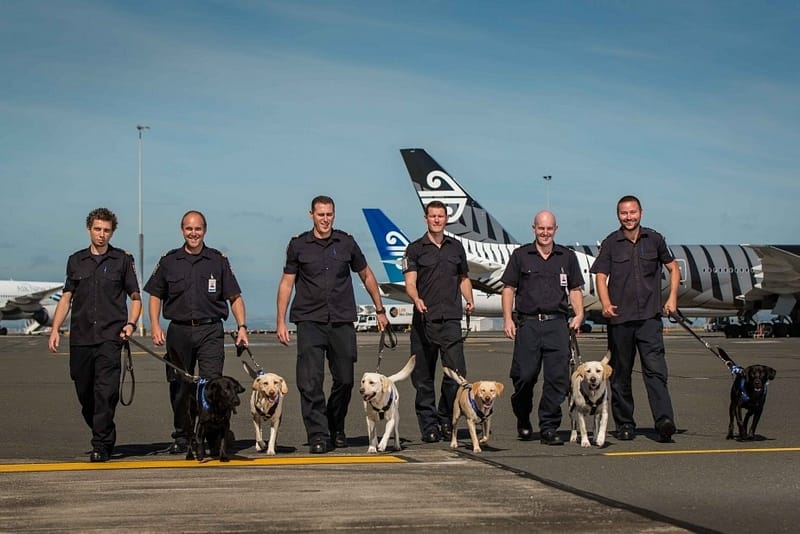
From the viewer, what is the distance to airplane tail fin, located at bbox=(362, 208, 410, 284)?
Answer: 174ft

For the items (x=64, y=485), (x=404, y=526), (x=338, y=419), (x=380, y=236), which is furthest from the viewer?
(x=380, y=236)

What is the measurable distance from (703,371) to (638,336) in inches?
456

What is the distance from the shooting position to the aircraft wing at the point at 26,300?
3479 inches

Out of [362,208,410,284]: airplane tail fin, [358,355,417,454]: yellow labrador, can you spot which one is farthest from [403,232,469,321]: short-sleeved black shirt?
[362,208,410,284]: airplane tail fin

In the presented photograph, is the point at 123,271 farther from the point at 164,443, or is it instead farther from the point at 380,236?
the point at 380,236

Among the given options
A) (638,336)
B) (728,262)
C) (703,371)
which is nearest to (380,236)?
(728,262)

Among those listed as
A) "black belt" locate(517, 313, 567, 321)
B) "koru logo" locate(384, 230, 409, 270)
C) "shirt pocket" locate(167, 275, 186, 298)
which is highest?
"koru logo" locate(384, 230, 409, 270)

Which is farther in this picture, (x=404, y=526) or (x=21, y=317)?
(x=21, y=317)

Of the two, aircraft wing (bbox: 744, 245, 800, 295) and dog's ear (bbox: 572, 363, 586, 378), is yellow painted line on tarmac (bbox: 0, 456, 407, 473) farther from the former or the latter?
aircraft wing (bbox: 744, 245, 800, 295)

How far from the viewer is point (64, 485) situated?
23.1 ft

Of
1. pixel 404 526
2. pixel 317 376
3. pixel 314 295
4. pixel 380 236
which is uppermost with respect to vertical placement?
pixel 380 236

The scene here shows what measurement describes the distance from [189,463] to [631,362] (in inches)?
161

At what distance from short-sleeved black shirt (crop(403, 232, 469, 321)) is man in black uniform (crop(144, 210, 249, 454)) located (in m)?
1.64

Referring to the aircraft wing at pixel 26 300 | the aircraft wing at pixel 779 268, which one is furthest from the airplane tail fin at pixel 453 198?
the aircraft wing at pixel 26 300
